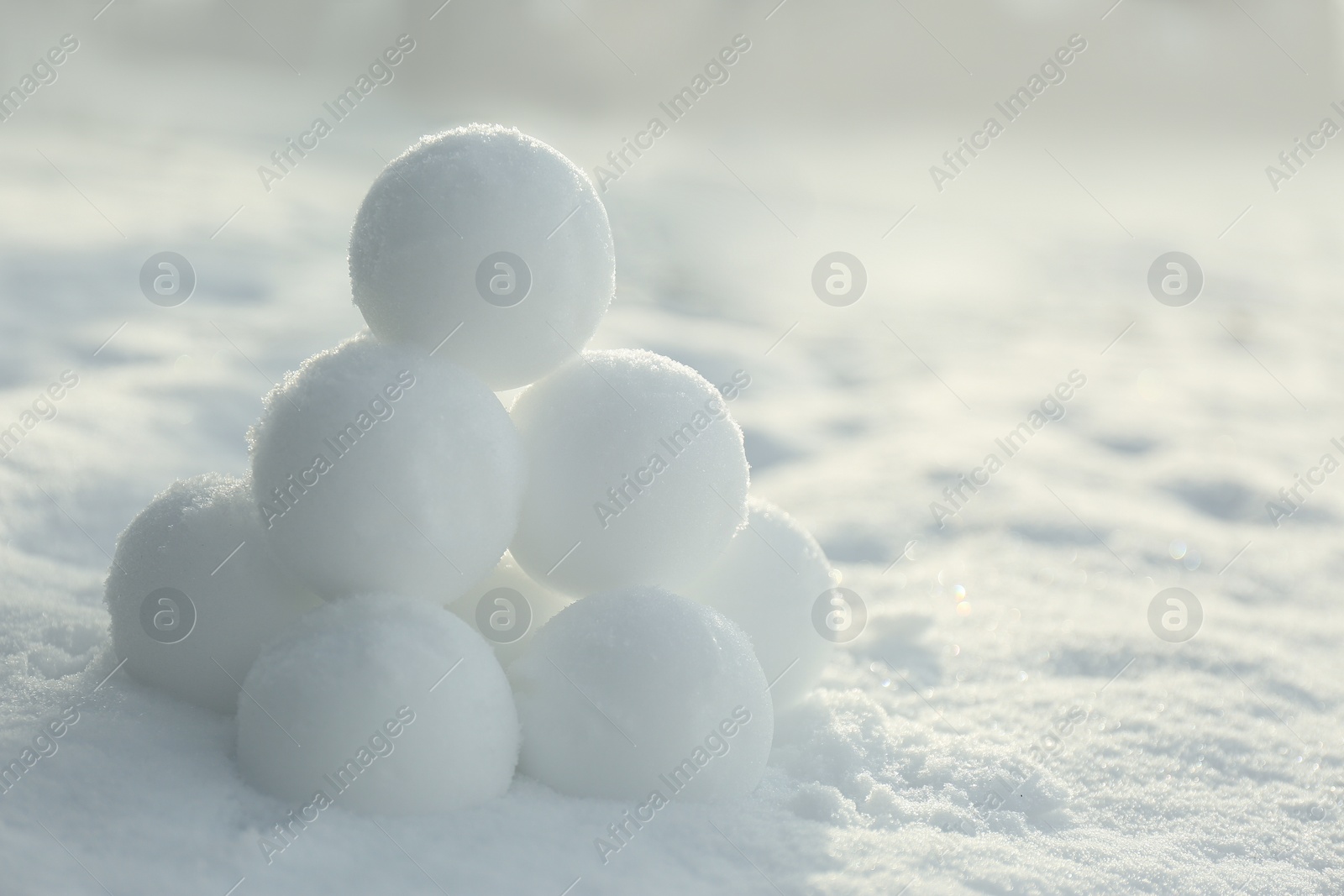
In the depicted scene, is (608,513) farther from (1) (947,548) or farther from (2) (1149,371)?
(2) (1149,371)

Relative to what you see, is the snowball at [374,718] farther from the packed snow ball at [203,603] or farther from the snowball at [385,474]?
the packed snow ball at [203,603]

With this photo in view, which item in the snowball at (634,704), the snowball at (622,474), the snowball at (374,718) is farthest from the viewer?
the snowball at (622,474)

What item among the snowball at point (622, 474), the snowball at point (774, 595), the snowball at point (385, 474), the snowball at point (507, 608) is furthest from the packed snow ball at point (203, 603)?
the snowball at point (774, 595)

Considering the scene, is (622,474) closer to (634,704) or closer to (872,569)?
(634,704)

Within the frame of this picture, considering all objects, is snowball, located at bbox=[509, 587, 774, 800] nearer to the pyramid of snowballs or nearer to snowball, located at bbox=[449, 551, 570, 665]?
the pyramid of snowballs

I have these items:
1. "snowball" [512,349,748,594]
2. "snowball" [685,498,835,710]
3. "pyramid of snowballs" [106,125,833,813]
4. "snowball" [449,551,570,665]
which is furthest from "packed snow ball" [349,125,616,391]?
"snowball" [685,498,835,710]

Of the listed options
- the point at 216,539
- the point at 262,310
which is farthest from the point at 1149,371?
the point at 216,539
